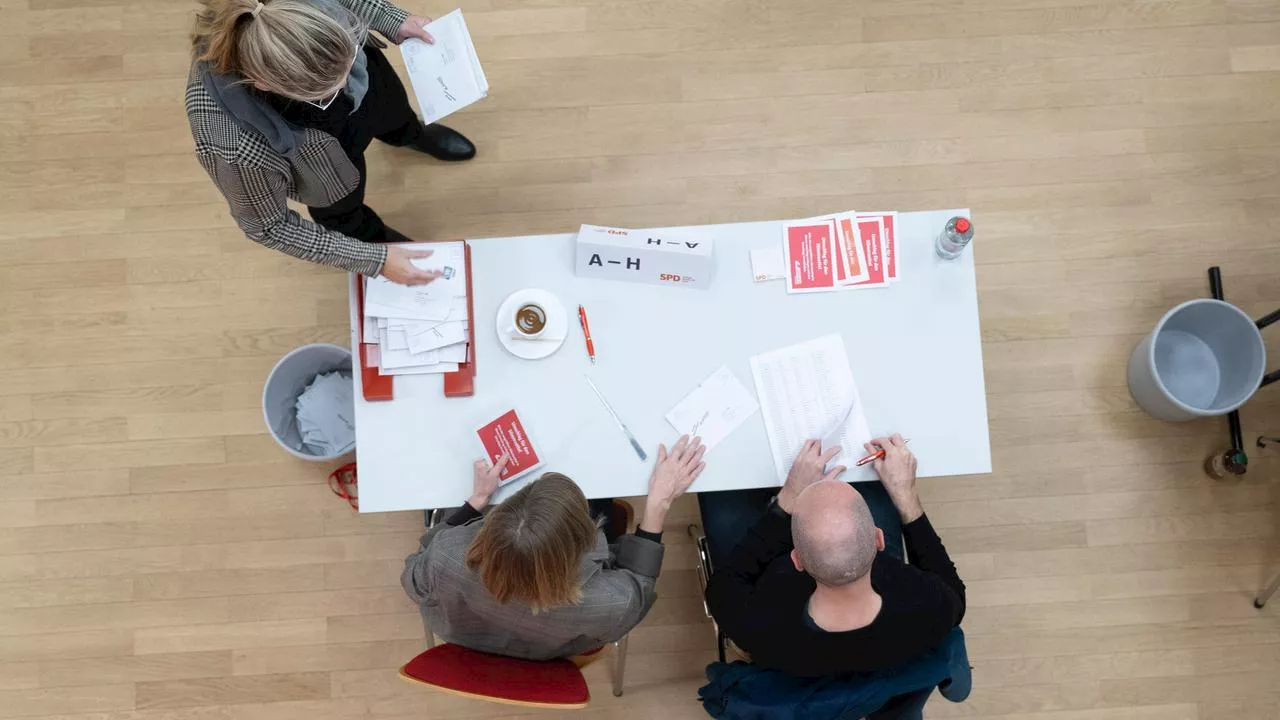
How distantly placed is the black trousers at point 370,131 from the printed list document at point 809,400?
1.22m

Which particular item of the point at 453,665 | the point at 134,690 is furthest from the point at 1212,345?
the point at 134,690

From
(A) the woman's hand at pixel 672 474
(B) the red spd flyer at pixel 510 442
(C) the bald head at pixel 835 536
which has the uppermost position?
(B) the red spd flyer at pixel 510 442

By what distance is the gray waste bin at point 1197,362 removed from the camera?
2.68 meters

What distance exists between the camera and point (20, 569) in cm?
281

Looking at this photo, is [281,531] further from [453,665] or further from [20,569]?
[453,665]

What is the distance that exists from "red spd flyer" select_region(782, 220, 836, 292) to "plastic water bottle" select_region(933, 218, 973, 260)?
26 centimetres

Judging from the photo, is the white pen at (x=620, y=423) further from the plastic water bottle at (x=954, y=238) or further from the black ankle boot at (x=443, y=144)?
the black ankle boot at (x=443, y=144)

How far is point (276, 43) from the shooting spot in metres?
1.51

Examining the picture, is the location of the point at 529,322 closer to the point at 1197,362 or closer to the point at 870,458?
the point at 870,458

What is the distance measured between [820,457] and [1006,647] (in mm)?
1361

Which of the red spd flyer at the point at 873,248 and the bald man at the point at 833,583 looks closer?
the bald man at the point at 833,583

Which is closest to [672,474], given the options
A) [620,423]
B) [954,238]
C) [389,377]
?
[620,423]

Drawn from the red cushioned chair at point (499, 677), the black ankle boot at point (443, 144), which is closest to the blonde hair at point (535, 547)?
the red cushioned chair at point (499, 677)

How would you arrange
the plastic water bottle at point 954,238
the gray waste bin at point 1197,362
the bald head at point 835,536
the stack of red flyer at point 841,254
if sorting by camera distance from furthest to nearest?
the gray waste bin at point 1197,362, the stack of red flyer at point 841,254, the plastic water bottle at point 954,238, the bald head at point 835,536
